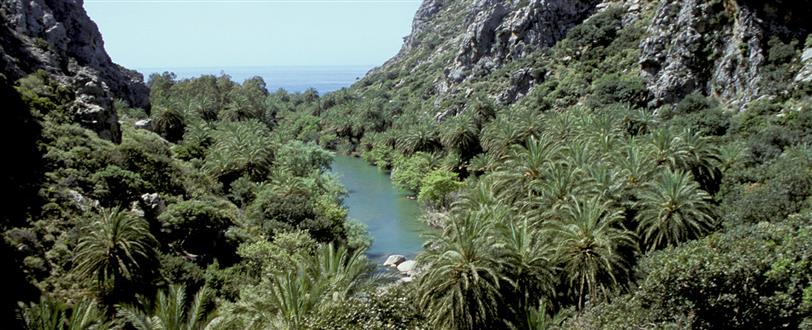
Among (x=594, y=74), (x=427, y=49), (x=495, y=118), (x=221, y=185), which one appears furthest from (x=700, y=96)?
(x=427, y=49)

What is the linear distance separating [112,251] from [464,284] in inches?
606

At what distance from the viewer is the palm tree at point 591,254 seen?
83.1 ft

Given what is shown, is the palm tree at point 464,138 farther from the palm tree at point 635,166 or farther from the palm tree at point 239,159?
the palm tree at point 635,166

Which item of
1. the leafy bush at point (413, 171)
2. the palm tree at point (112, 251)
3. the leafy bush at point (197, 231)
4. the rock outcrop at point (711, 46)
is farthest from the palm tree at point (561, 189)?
the leafy bush at point (413, 171)

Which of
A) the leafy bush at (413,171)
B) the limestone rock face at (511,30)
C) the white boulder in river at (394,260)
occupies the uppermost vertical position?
the limestone rock face at (511,30)

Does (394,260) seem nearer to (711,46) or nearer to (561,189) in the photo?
(561,189)

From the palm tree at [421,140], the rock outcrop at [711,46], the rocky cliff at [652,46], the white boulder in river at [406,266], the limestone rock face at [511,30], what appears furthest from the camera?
the limestone rock face at [511,30]

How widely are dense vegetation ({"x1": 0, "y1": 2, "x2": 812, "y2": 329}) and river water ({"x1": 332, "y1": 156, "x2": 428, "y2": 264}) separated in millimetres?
2286

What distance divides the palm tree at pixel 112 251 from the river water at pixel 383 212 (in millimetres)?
17608

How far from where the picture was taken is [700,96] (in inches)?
1912

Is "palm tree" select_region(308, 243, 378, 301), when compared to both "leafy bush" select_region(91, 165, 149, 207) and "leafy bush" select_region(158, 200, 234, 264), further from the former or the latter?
"leafy bush" select_region(91, 165, 149, 207)

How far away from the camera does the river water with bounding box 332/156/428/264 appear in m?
43.5

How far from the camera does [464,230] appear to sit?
25.6 meters

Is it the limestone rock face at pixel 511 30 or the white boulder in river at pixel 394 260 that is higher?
the limestone rock face at pixel 511 30
